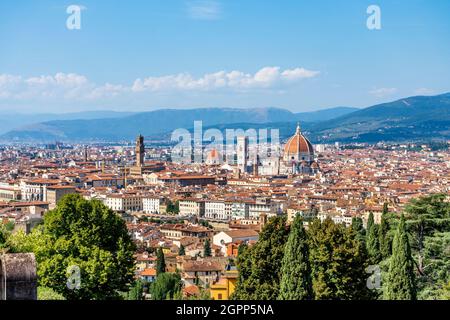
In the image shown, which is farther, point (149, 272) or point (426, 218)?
point (149, 272)

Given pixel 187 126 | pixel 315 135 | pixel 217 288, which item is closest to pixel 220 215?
pixel 187 126

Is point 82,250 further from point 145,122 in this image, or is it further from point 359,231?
point 145,122

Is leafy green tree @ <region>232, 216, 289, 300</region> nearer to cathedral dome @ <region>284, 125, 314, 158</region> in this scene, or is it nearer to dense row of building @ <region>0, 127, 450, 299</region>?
dense row of building @ <region>0, 127, 450, 299</region>

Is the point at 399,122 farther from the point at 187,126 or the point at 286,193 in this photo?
the point at 286,193

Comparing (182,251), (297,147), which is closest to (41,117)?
(297,147)

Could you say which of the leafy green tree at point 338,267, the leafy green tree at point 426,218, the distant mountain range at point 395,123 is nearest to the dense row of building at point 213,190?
the leafy green tree at point 338,267

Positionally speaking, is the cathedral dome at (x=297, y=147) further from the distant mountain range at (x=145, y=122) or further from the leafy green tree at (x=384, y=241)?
the leafy green tree at (x=384, y=241)

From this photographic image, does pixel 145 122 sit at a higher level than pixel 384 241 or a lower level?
higher

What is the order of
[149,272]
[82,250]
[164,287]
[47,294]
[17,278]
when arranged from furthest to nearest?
[149,272] < [164,287] < [82,250] < [47,294] < [17,278]
